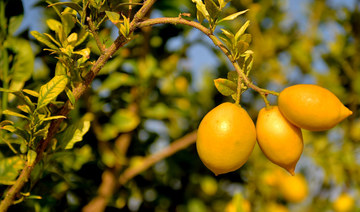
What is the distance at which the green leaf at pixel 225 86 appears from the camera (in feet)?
1.73

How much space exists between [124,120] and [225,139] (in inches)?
25.3

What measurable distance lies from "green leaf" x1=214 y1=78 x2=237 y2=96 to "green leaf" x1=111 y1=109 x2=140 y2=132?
0.60 m

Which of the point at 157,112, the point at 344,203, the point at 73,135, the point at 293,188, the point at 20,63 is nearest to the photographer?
the point at 73,135

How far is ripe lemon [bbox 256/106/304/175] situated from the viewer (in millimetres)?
535

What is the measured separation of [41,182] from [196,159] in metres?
0.77

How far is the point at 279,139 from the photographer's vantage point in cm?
53

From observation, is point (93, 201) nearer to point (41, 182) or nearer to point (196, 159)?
point (41, 182)

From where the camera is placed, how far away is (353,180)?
5.76 feet

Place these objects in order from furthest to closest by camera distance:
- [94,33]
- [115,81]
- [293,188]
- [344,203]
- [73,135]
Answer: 1. [293,188]
2. [344,203]
3. [115,81]
4. [73,135]
5. [94,33]

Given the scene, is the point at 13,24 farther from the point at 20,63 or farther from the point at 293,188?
the point at 293,188

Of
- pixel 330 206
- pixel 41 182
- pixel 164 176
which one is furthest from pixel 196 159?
pixel 330 206

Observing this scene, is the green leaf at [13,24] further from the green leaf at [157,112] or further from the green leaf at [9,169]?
the green leaf at [157,112]

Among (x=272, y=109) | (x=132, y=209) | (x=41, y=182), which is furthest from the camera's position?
(x=132, y=209)

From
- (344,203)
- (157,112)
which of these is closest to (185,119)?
(157,112)
